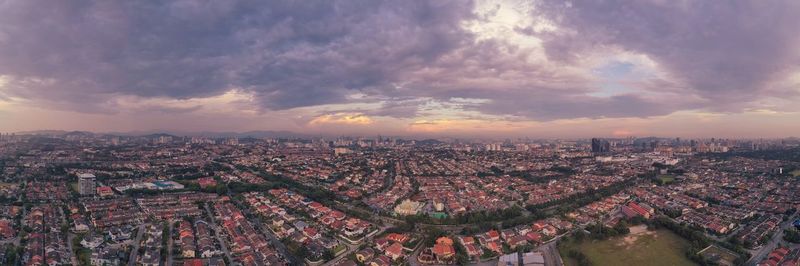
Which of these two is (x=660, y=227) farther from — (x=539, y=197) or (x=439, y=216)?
(x=439, y=216)

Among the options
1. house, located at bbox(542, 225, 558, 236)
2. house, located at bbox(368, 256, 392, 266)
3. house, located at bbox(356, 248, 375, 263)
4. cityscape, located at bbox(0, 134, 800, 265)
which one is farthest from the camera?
house, located at bbox(542, 225, 558, 236)

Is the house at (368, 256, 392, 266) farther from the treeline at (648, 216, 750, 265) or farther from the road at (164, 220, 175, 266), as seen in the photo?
the treeline at (648, 216, 750, 265)

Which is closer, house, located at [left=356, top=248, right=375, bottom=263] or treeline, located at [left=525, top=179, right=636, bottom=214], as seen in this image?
house, located at [left=356, top=248, right=375, bottom=263]

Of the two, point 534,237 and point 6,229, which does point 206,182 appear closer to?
point 6,229

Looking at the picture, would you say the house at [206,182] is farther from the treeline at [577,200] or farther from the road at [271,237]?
the treeline at [577,200]

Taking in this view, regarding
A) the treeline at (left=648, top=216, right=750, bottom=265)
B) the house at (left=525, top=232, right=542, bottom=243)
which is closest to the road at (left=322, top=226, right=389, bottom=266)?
the house at (left=525, top=232, right=542, bottom=243)

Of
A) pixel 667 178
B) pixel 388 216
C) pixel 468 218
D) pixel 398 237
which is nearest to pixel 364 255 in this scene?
pixel 398 237

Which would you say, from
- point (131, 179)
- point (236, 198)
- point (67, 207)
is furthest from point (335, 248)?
point (131, 179)

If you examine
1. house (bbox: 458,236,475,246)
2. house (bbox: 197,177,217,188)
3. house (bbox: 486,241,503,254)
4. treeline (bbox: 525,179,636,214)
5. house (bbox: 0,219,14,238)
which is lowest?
house (bbox: 486,241,503,254)
